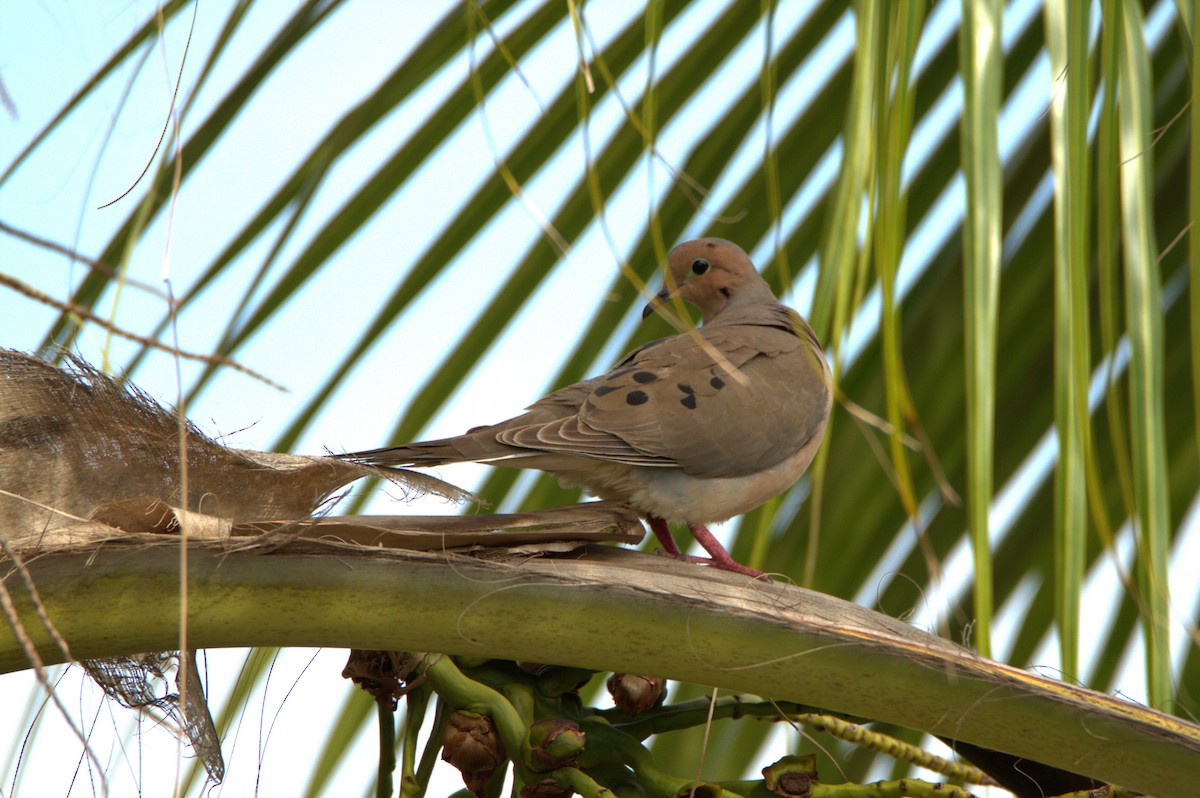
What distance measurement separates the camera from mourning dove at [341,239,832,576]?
1604 millimetres

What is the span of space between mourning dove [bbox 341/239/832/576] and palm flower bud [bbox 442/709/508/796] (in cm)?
65

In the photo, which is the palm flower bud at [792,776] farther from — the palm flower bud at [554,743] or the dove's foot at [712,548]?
the dove's foot at [712,548]

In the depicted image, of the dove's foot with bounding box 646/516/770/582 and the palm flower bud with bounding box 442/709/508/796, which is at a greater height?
the dove's foot with bounding box 646/516/770/582

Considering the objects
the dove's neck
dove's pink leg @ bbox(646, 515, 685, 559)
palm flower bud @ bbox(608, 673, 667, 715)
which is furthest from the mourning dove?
palm flower bud @ bbox(608, 673, 667, 715)

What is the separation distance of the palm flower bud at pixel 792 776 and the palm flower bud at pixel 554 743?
0.44 ft

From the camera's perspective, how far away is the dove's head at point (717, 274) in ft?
6.91

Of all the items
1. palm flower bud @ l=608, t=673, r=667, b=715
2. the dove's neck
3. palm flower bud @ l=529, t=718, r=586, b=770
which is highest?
the dove's neck

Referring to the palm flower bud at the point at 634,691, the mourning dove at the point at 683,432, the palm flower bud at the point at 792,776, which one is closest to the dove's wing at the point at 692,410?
the mourning dove at the point at 683,432

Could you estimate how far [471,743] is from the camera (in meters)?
0.85

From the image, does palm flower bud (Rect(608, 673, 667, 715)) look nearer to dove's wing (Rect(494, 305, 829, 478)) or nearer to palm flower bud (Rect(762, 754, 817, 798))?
palm flower bud (Rect(762, 754, 817, 798))

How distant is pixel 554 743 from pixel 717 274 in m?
1.41

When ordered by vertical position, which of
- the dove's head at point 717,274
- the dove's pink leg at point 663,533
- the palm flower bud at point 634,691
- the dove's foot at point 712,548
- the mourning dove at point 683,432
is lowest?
the palm flower bud at point 634,691

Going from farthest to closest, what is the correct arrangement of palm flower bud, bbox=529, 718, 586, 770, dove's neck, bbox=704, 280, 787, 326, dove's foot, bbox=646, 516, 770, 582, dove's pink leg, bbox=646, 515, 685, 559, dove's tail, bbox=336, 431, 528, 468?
dove's neck, bbox=704, 280, 787, 326 < dove's pink leg, bbox=646, 515, 685, 559 < dove's foot, bbox=646, 516, 770, 582 < dove's tail, bbox=336, 431, 528, 468 < palm flower bud, bbox=529, 718, 586, 770

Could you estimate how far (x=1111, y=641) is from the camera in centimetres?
152
